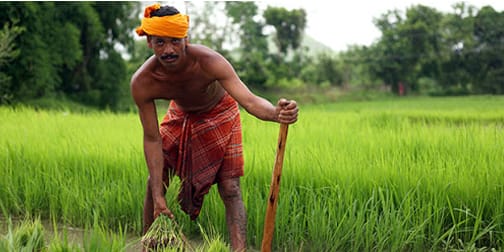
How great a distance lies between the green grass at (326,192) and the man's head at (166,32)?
2.06ft

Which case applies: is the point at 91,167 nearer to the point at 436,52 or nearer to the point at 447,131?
the point at 447,131

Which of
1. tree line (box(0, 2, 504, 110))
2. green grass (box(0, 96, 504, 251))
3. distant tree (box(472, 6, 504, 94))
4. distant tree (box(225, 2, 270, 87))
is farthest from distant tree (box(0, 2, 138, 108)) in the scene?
distant tree (box(472, 6, 504, 94))

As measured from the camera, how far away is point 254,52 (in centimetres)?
2944

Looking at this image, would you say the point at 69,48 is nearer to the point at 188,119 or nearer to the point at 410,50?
the point at 188,119

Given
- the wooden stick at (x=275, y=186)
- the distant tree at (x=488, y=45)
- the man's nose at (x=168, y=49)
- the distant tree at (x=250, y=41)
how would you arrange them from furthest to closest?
the distant tree at (x=250, y=41) → the distant tree at (x=488, y=45) → the man's nose at (x=168, y=49) → the wooden stick at (x=275, y=186)

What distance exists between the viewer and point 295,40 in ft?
104

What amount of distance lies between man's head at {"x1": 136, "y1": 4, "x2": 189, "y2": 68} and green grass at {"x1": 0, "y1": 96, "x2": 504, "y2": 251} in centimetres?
63

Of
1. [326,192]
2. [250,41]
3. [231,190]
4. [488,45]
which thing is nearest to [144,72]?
[231,190]

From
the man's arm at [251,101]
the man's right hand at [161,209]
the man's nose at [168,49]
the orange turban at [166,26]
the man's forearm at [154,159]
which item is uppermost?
the orange turban at [166,26]

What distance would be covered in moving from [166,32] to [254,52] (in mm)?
27184

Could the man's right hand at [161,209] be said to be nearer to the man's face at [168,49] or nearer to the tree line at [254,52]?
the man's face at [168,49]

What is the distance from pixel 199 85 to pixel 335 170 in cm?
115

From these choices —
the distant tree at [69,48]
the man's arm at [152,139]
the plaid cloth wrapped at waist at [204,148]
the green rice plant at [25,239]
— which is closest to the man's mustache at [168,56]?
the man's arm at [152,139]

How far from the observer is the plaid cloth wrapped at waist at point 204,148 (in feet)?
9.30
